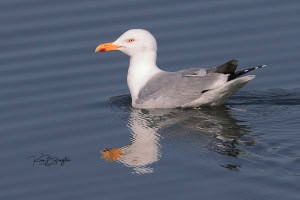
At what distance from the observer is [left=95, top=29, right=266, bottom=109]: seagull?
1412 centimetres

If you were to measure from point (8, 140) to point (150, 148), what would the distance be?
5.96 ft

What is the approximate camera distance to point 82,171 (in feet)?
39.4

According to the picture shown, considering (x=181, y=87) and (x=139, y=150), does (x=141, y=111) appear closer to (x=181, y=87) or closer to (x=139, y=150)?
(x=181, y=87)

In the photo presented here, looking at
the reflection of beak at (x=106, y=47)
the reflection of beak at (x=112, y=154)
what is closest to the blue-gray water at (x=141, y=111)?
the reflection of beak at (x=112, y=154)

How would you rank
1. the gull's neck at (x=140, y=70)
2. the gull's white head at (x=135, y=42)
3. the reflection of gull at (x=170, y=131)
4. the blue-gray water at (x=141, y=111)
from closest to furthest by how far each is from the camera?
1. the blue-gray water at (x=141, y=111)
2. the reflection of gull at (x=170, y=131)
3. the gull's neck at (x=140, y=70)
4. the gull's white head at (x=135, y=42)

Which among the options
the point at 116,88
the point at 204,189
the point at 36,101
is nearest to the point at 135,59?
the point at 116,88

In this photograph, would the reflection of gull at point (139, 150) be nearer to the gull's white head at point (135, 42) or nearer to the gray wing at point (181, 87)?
the gray wing at point (181, 87)

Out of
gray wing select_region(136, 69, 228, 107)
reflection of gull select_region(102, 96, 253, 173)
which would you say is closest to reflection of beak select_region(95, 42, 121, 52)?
reflection of gull select_region(102, 96, 253, 173)

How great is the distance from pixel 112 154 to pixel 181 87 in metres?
2.16

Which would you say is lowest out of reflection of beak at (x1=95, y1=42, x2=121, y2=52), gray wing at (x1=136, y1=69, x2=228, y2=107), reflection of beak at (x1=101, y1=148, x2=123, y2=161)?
reflection of beak at (x1=101, y1=148, x2=123, y2=161)

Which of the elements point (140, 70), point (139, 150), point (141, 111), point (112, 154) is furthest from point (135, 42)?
point (112, 154)

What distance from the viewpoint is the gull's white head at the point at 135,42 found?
15219 mm

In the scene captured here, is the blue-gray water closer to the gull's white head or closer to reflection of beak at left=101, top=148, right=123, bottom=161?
reflection of beak at left=101, top=148, right=123, bottom=161

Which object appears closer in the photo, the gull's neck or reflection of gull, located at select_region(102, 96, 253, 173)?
reflection of gull, located at select_region(102, 96, 253, 173)
